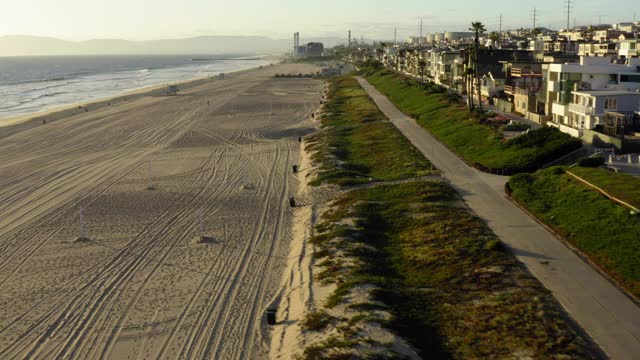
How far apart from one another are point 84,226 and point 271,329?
1706 centimetres

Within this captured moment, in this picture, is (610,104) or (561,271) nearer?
(561,271)

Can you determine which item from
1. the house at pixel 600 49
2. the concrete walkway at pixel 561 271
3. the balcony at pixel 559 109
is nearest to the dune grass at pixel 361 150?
the concrete walkway at pixel 561 271

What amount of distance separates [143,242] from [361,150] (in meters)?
24.2

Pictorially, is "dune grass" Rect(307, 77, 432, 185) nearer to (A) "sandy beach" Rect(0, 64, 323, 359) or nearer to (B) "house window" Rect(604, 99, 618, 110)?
(A) "sandy beach" Rect(0, 64, 323, 359)

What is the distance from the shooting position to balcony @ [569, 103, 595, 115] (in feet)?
141

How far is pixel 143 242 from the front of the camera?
29.5 meters

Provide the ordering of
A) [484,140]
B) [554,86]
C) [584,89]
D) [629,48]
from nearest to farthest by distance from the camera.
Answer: [484,140], [584,89], [554,86], [629,48]

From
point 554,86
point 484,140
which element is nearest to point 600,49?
point 554,86

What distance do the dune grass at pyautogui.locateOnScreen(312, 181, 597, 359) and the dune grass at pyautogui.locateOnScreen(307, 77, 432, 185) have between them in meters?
6.73

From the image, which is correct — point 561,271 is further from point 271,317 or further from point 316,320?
point 271,317

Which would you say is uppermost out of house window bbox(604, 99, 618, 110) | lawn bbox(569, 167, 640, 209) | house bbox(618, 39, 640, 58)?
house bbox(618, 39, 640, 58)

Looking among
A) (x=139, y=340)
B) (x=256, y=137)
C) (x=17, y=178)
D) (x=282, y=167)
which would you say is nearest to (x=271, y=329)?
(x=139, y=340)

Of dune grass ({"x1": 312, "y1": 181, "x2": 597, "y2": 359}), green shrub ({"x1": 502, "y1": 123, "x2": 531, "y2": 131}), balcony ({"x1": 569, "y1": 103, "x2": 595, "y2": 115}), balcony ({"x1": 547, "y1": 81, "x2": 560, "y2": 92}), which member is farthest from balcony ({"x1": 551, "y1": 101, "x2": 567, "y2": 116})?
dune grass ({"x1": 312, "y1": 181, "x2": 597, "y2": 359})

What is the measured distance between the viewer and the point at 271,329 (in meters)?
20.1
